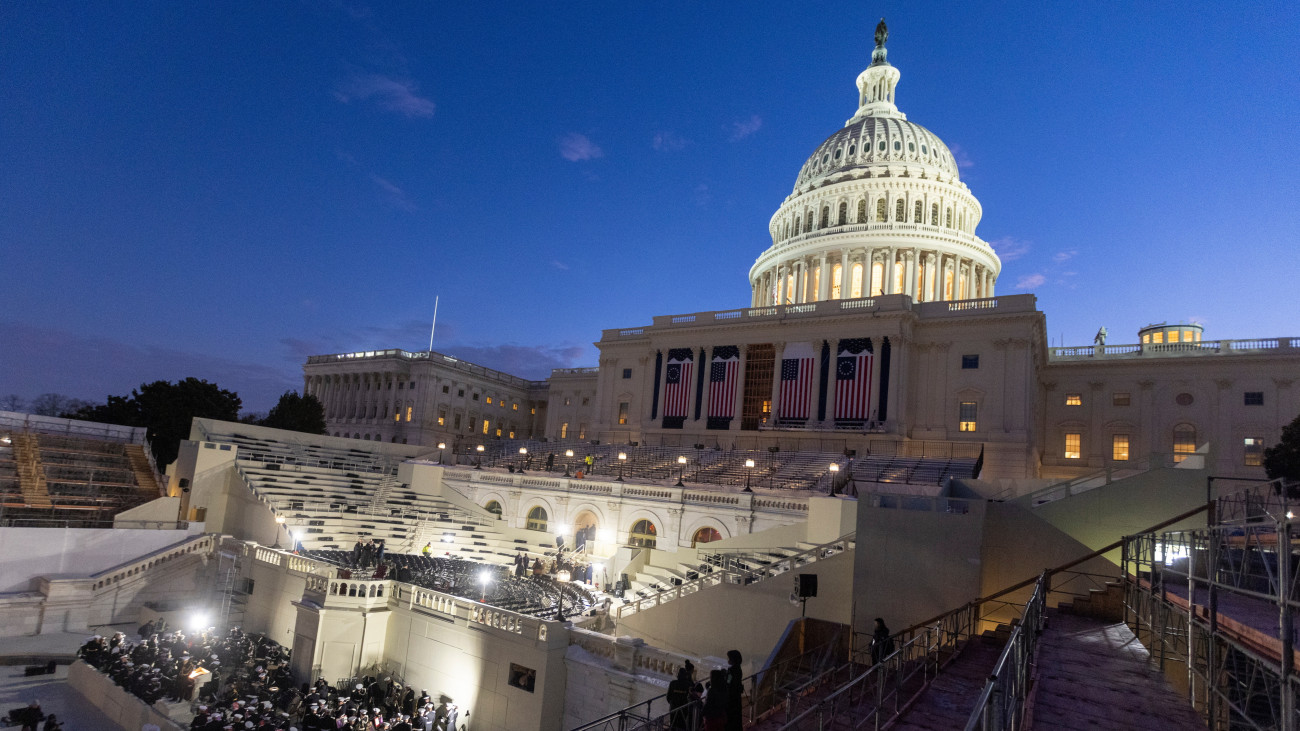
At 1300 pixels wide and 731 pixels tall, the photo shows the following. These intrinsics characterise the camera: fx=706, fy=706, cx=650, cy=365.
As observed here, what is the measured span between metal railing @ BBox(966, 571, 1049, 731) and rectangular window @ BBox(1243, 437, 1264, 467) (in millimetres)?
47574

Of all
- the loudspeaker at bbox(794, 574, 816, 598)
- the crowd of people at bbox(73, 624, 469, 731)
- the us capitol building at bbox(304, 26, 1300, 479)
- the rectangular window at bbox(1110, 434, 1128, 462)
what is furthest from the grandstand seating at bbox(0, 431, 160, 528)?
the rectangular window at bbox(1110, 434, 1128, 462)

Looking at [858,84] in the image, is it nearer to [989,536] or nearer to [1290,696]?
[989,536]

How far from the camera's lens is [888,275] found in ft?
224

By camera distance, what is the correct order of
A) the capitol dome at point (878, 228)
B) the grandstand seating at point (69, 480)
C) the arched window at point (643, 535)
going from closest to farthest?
the grandstand seating at point (69, 480)
the arched window at point (643, 535)
the capitol dome at point (878, 228)

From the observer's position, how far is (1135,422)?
51.3m

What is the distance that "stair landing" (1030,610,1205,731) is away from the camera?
861 cm

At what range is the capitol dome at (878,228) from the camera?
224 ft

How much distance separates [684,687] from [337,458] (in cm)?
3906

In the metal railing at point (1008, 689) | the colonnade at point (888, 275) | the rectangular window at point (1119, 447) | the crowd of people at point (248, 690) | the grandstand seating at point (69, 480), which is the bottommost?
the crowd of people at point (248, 690)

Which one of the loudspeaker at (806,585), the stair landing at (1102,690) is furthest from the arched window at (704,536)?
the stair landing at (1102,690)

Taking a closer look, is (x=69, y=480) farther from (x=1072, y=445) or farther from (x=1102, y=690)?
(x=1072, y=445)

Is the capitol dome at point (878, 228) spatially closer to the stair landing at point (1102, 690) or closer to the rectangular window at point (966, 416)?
the rectangular window at point (966, 416)

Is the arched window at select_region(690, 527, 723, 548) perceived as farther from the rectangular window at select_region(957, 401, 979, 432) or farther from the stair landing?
the rectangular window at select_region(957, 401, 979, 432)

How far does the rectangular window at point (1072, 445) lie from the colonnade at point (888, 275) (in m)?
18.1
